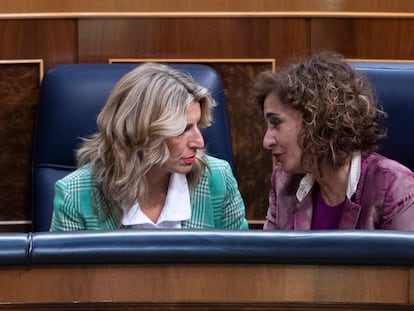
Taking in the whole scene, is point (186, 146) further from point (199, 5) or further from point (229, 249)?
point (199, 5)

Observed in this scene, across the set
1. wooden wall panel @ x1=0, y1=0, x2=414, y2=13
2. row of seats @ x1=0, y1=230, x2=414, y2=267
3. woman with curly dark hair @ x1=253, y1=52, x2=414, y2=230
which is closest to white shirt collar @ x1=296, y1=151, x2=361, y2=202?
woman with curly dark hair @ x1=253, y1=52, x2=414, y2=230

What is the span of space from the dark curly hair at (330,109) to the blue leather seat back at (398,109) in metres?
0.14

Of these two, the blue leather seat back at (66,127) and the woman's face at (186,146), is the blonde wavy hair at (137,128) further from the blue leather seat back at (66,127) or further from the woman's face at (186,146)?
the blue leather seat back at (66,127)

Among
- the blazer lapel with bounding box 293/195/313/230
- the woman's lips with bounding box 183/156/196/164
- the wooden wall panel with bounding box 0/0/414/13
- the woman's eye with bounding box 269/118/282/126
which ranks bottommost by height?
the blazer lapel with bounding box 293/195/313/230

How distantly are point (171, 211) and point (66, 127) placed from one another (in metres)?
0.35

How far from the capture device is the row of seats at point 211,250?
0.95m

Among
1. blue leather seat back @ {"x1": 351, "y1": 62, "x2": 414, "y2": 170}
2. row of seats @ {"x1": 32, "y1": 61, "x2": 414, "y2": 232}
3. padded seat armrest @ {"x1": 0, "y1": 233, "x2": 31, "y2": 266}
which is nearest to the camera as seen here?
padded seat armrest @ {"x1": 0, "y1": 233, "x2": 31, "y2": 266}

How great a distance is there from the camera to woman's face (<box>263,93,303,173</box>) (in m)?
1.58

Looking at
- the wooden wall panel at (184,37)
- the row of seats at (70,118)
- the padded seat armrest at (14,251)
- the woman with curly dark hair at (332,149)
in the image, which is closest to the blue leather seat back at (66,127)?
the row of seats at (70,118)

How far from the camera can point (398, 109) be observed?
1.73 metres

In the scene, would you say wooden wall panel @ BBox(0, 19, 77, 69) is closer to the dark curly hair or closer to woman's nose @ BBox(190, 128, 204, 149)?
woman's nose @ BBox(190, 128, 204, 149)

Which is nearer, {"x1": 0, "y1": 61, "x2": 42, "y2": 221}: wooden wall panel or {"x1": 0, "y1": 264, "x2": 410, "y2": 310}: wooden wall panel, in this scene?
{"x1": 0, "y1": 264, "x2": 410, "y2": 310}: wooden wall panel

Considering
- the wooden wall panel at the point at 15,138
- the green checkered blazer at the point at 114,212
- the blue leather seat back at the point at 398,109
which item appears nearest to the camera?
the green checkered blazer at the point at 114,212

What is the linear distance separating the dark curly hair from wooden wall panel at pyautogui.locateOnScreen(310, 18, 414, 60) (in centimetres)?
75
